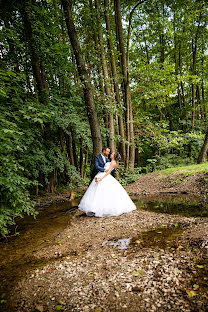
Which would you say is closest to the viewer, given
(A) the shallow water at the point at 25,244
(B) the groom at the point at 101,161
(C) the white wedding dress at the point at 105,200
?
(A) the shallow water at the point at 25,244

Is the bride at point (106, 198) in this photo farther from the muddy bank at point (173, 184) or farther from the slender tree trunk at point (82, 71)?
the muddy bank at point (173, 184)

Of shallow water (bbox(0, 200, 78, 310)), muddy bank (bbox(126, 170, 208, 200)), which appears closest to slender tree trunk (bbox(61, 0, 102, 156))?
shallow water (bbox(0, 200, 78, 310))

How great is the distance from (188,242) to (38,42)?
29.9 ft

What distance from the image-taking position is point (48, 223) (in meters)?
6.11

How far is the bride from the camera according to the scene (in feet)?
19.1

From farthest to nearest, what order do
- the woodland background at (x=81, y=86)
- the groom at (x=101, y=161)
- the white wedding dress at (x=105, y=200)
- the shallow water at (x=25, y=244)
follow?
the groom at (x=101, y=161) < the white wedding dress at (x=105, y=200) < the woodland background at (x=81, y=86) < the shallow water at (x=25, y=244)

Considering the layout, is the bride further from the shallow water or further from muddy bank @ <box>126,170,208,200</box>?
muddy bank @ <box>126,170,208,200</box>

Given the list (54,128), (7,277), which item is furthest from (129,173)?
(7,277)

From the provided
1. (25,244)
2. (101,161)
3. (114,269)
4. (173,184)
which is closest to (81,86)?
(101,161)

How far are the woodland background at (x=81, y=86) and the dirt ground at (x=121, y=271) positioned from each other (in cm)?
164

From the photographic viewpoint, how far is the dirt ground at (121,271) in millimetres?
2250

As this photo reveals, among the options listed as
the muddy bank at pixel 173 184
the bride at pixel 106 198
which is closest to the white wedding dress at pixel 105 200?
the bride at pixel 106 198

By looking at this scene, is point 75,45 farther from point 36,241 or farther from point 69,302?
point 69,302

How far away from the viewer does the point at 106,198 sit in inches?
229
